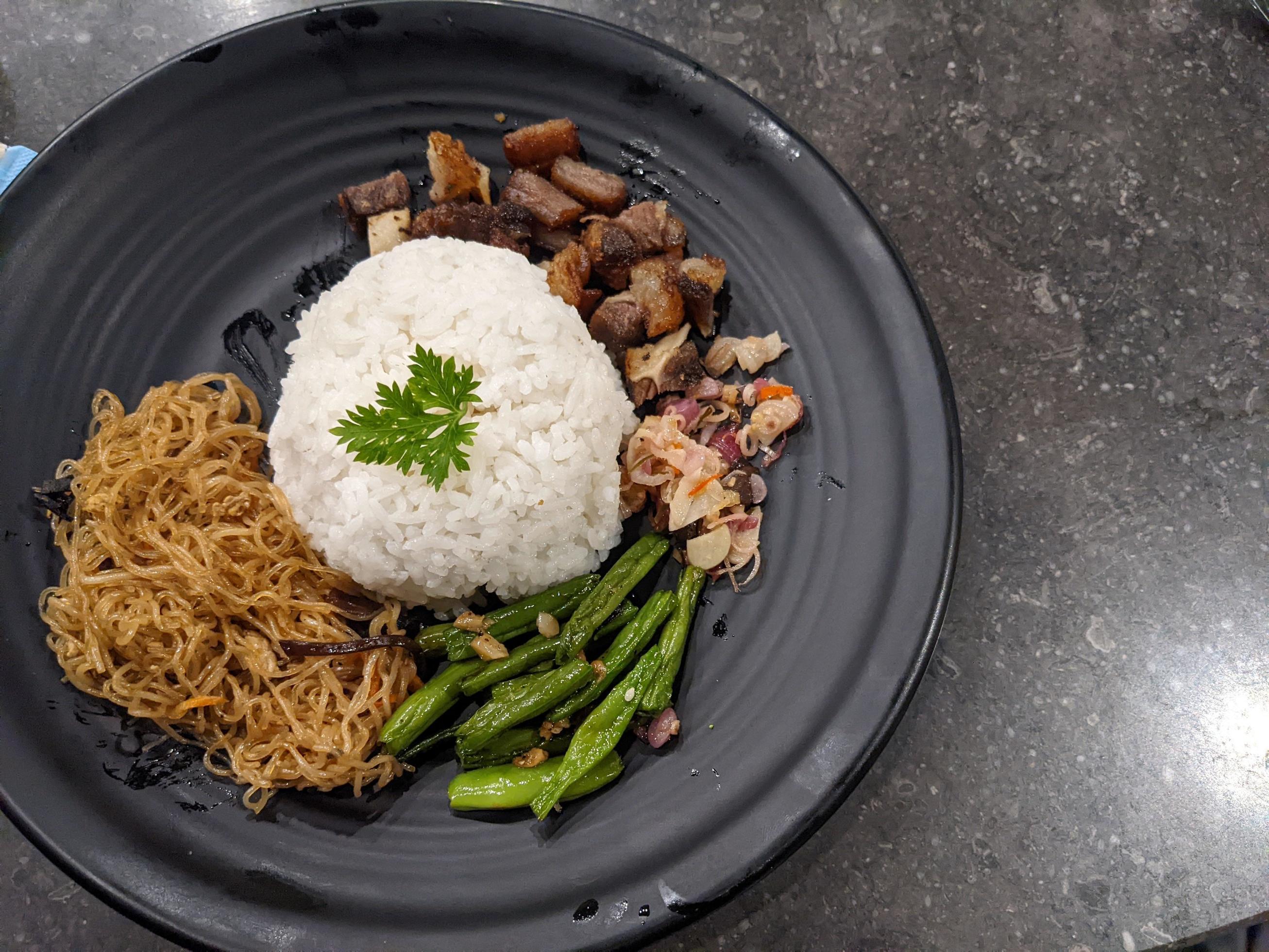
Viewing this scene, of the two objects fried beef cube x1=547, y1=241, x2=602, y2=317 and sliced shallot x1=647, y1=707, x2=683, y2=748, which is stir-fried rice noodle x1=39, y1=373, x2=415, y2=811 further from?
fried beef cube x1=547, y1=241, x2=602, y2=317

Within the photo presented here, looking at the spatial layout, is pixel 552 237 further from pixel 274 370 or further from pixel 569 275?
pixel 274 370

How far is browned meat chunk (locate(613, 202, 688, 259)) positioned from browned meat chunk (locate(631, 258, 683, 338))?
57 millimetres

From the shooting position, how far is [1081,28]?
3.98 m

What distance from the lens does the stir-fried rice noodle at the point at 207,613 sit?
2.70 meters

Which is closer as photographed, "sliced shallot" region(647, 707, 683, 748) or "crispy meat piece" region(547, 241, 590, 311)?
"sliced shallot" region(647, 707, 683, 748)

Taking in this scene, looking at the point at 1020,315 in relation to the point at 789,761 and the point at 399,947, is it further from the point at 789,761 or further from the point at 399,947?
the point at 399,947

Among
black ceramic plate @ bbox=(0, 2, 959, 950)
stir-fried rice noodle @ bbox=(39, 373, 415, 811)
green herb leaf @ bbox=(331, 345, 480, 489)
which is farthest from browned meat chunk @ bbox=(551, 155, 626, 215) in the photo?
stir-fried rice noodle @ bbox=(39, 373, 415, 811)

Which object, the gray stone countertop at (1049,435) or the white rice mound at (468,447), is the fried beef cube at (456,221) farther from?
the gray stone countertop at (1049,435)

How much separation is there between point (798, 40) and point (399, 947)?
4.06 metres

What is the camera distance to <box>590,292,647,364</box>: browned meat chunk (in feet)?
10.5

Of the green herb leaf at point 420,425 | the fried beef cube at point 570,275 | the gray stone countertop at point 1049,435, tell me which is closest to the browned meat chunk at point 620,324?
the fried beef cube at point 570,275

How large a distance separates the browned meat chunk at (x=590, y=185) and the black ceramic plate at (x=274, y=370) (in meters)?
0.14

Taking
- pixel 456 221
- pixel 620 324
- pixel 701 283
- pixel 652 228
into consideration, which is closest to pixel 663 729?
pixel 620 324

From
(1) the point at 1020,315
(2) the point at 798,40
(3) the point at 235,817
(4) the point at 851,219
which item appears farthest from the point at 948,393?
(3) the point at 235,817
